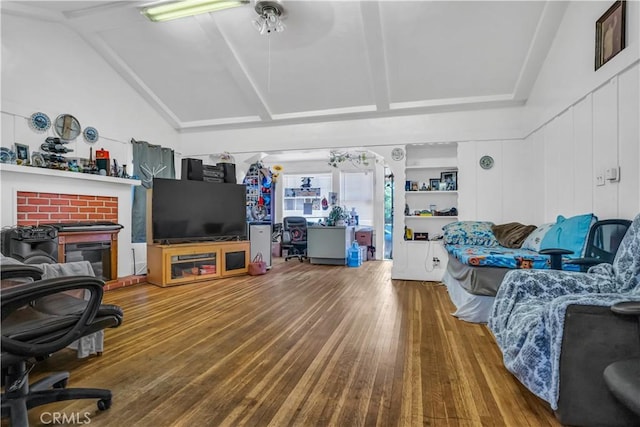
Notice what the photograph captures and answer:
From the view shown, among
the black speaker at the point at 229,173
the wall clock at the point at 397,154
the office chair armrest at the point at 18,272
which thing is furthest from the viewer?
the black speaker at the point at 229,173

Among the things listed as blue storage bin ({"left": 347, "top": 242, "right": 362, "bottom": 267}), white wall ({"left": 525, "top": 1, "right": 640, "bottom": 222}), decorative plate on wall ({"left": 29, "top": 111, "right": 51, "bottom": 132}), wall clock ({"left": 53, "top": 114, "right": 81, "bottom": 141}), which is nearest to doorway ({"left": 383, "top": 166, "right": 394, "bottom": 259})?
blue storage bin ({"left": 347, "top": 242, "right": 362, "bottom": 267})

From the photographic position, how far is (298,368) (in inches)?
78.2

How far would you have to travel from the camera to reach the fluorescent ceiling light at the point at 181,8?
3354mm

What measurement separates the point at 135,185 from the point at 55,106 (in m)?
1.39

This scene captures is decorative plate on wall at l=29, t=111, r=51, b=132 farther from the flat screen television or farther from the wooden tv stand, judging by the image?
the wooden tv stand

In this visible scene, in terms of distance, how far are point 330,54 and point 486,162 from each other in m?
2.67

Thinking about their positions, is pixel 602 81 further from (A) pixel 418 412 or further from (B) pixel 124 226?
(B) pixel 124 226

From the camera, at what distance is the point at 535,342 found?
1.52m

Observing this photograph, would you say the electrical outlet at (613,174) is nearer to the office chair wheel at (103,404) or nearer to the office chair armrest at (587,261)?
the office chair armrest at (587,261)

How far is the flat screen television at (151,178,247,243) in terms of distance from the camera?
4398mm

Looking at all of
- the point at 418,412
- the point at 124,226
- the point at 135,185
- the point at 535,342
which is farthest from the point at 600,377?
the point at 135,185

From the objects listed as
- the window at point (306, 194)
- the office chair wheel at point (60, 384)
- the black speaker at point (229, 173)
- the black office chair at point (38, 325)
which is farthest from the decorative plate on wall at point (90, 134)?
the window at point (306, 194)

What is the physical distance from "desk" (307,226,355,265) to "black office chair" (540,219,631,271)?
4044 millimetres

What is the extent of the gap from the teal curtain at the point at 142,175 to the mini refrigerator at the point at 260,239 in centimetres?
170
